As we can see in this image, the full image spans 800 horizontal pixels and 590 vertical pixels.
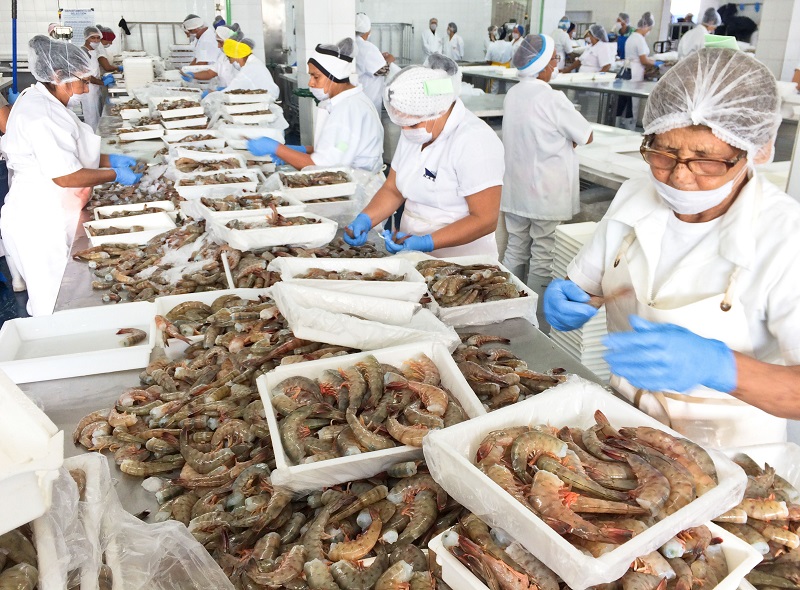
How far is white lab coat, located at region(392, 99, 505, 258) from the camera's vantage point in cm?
366

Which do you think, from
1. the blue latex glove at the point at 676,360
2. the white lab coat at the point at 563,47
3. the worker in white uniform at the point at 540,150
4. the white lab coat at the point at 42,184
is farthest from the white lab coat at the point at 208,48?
the blue latex glove at the point at 676,360

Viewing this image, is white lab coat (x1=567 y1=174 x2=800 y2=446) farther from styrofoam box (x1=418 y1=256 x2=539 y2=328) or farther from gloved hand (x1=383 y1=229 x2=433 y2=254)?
gloved hand (x1=383 y1=229 x2=433 y2=254)

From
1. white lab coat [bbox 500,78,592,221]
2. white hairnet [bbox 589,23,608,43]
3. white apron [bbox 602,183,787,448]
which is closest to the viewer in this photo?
white apron [bbox 602,183,787,448]

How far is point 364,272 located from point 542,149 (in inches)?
128

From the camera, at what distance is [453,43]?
15.0 meters

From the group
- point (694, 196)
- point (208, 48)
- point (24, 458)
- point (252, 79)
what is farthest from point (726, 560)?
point (208, 48)

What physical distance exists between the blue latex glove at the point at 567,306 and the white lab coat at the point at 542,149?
3.38m

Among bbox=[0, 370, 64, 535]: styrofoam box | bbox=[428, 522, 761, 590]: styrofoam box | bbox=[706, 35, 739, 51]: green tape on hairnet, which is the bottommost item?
bbox=[428, 522, 761, 590]: styrofoam box

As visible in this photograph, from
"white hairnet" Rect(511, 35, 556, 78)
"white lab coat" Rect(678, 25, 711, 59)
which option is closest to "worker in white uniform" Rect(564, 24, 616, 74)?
"white lab coat" Rect(678, 25, 711, 59)

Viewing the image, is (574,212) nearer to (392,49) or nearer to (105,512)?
(105,512)

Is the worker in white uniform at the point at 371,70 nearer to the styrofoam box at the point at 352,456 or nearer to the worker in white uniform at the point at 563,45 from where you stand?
the worker in white uniform at the point at 563,45

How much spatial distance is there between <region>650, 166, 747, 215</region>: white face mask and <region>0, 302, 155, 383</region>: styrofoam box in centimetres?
192

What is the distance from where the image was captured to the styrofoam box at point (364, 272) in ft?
8.34

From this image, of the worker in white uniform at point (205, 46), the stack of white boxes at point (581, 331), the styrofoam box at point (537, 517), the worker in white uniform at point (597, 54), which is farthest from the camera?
the worker in white uniform at point (597, 54)
